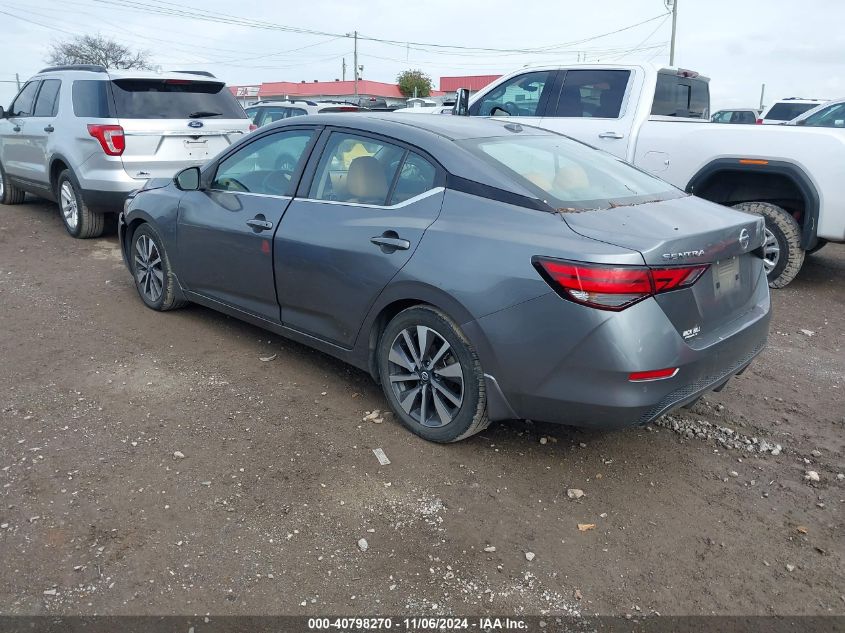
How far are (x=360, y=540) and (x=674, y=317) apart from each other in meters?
1.62

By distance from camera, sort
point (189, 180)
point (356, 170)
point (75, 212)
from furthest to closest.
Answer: point (75, 212), point (189, 180), point (356, 170)

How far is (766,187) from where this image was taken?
6602mm

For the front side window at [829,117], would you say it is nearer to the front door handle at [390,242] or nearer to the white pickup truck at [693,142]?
the white pickup truck at [693,142]

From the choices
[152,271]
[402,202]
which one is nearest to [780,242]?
[402,202]

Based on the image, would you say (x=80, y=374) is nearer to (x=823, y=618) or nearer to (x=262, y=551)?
(x=262, y=551)

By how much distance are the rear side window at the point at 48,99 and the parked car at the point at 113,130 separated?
1 cm

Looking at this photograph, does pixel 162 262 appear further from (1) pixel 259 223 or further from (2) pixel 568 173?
(2) pixel 568 173

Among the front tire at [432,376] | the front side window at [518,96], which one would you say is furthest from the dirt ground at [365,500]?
the front side window at [518,96]

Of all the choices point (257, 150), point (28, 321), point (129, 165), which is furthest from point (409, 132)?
point (129, 165)

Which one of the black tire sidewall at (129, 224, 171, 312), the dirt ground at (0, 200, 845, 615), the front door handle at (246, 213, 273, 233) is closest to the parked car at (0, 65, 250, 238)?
the black tire sidewall at (129, 224, 171, 312)

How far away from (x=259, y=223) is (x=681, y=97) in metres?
5.63

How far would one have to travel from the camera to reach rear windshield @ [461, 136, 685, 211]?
3428 mm

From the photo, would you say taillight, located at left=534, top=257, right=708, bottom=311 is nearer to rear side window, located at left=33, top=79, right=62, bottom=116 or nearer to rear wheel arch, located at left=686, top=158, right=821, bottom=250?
rear wheel arch, located at left=686, top=158, right=821, bottom=250

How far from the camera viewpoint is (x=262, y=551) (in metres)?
2.81
